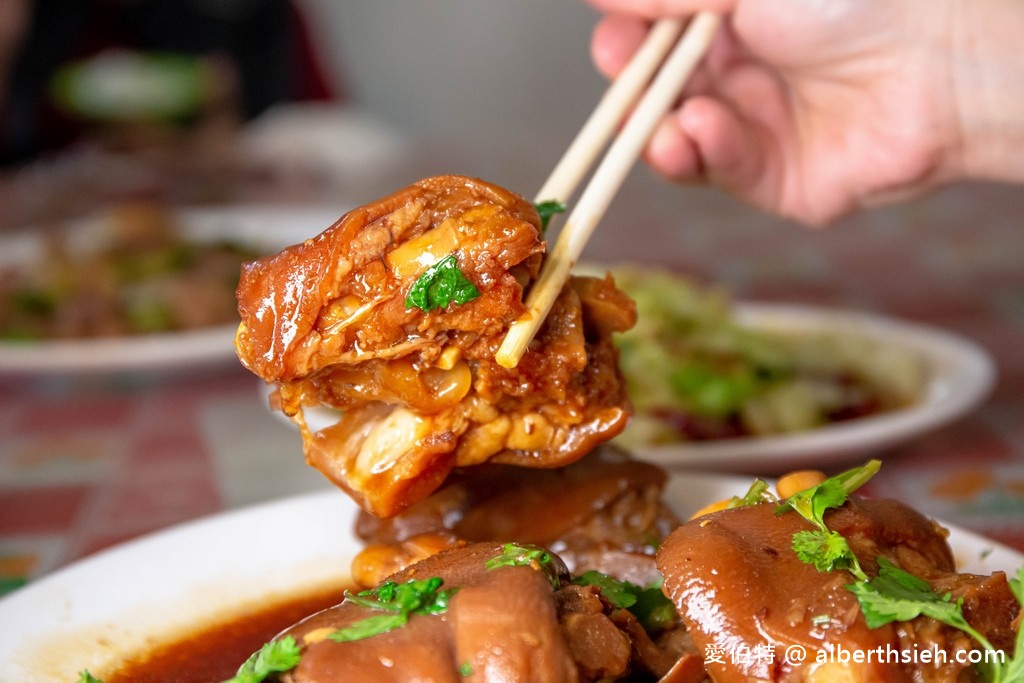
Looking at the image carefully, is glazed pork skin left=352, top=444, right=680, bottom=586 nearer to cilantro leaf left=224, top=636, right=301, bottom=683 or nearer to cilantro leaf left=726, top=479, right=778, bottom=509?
cilantro leaf left=726, top=479, right=778, bottom=509

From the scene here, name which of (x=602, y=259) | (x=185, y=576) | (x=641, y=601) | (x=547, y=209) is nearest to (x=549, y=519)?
(x=641, y=601)

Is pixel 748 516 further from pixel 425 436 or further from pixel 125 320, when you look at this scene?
pixel 125 320

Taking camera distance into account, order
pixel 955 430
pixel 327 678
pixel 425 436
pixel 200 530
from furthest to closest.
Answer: pixel 955 430 < pixel 200 530 < pixel 425 436 < pixel 327 678

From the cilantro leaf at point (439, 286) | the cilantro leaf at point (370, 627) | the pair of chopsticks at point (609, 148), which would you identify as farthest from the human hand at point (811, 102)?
Answer: the cilantro leaf at point (370, 627)

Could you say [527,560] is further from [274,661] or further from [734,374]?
[734,374]

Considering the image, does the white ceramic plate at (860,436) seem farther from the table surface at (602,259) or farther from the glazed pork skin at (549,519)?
the glazed pork skin at (549,519)

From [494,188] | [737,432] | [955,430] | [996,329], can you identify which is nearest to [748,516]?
[494,188]

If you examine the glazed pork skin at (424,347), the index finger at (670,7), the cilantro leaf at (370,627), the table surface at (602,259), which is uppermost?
the index finger at (670,7)
